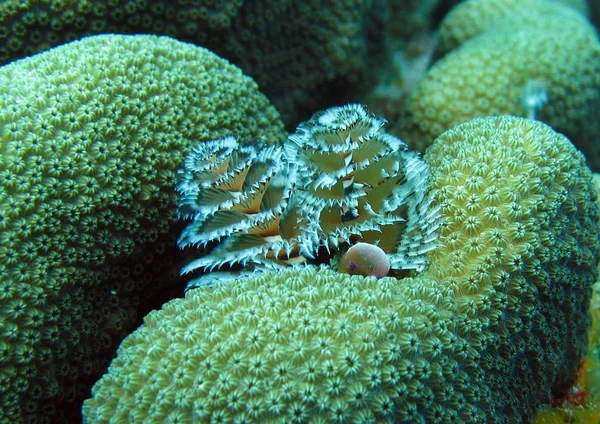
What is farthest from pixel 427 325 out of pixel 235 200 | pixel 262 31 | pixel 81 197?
pixel 262 31

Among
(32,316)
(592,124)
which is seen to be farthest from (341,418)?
(592,124)

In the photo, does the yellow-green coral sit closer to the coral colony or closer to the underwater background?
the underwater background

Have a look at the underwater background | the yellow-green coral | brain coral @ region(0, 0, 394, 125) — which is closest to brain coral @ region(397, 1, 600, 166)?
the yellow-green coral

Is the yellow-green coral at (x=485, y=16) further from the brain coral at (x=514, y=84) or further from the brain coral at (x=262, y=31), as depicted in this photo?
the brain coral at (x=262, y=31)

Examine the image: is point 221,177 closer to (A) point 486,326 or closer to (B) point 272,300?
(B) point 272,300

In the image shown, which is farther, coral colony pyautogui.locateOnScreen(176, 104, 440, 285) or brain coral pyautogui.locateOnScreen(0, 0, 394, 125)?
brain coral pyautogui.locateOnScreen(0, 0, 394, 125)

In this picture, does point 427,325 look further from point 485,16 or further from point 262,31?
point 485,16

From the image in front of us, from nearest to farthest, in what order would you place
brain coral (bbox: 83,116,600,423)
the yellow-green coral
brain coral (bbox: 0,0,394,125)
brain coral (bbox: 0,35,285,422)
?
brain coral (bbox: 83,116,600,423), brain coral (bbox: 0,35,285,422), brain coral (bbox: 0,0,394,125), the yellow-green coral
